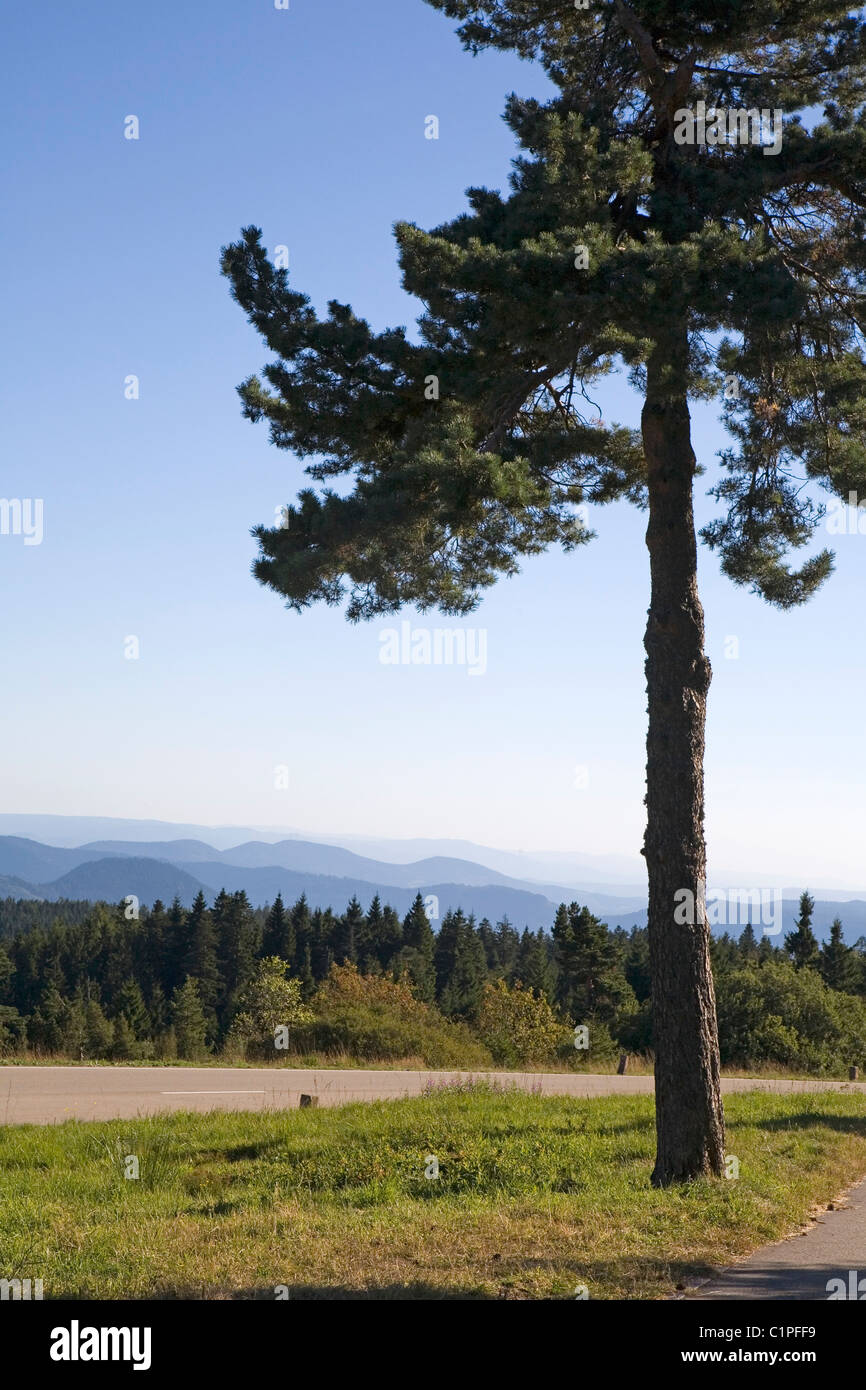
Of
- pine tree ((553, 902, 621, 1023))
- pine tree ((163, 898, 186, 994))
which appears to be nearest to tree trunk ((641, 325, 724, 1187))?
pine tree ((553, 902, 621, 1023))

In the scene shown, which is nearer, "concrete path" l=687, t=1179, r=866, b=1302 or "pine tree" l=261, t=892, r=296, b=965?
"concrete path" l=687, t=1179, r=866, b=1302

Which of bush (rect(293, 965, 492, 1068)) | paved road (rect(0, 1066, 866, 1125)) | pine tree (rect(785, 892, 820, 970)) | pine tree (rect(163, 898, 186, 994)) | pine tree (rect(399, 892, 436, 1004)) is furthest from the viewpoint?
pine tree (rect(163, 898, 186, 994))

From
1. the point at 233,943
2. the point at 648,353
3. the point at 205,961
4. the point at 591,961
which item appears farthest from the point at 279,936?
the point at 648,353

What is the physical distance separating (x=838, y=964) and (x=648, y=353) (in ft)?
259

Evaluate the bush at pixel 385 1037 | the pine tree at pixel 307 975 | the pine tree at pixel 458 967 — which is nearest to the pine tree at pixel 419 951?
the pine tree at pixel 458 967

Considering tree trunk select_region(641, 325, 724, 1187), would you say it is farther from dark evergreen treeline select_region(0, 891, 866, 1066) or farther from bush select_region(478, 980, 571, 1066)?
dark evergreen treeline select_region(0, 891, 866, 1066)

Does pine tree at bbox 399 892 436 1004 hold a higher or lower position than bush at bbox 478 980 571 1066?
lower

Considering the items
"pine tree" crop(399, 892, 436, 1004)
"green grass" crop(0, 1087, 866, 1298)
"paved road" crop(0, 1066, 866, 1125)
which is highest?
"green grass" crop(0, 1087, 866, 1298)

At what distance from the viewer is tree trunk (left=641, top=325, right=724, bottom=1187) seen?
9.63m

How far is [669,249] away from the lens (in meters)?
8.95

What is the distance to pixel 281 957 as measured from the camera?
105375 mm

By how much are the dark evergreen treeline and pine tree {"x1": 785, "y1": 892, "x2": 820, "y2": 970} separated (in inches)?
6.5

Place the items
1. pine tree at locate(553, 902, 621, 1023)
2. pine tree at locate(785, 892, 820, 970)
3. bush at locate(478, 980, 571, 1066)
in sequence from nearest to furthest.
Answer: bush at locate(478, 980, 571, 1066), pine tree at locate(553, 902, 621, 1023), pine tree at locate(785, 892, 820, 970)

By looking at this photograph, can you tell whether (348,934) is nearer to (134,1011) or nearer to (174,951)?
(174,951)
